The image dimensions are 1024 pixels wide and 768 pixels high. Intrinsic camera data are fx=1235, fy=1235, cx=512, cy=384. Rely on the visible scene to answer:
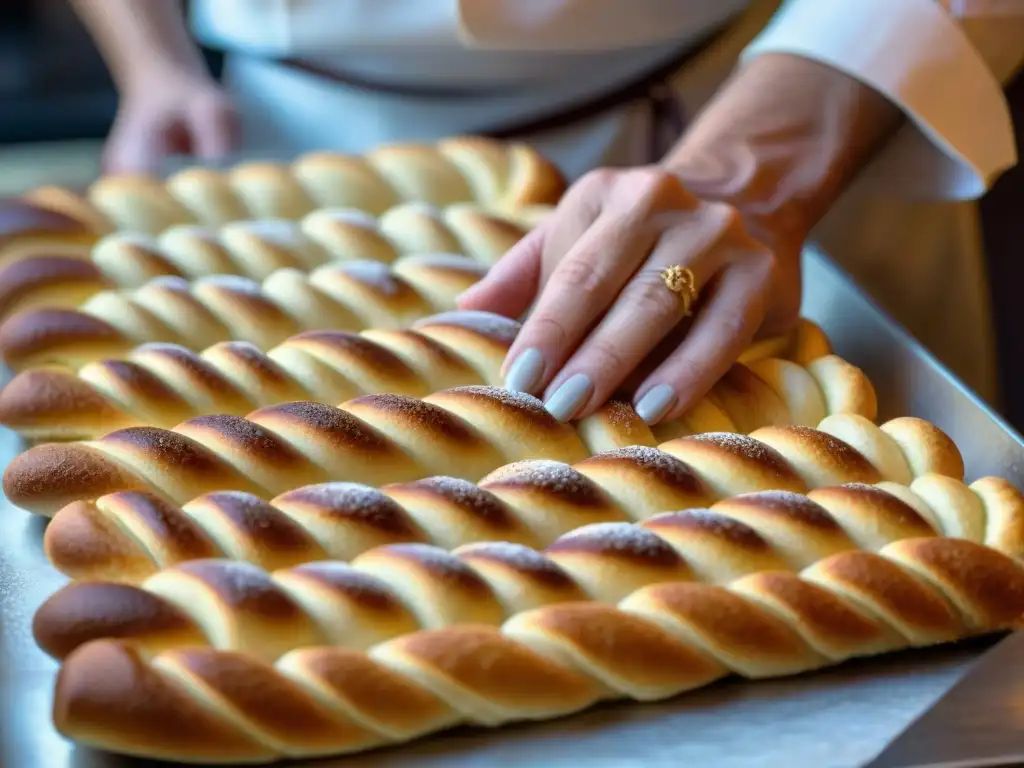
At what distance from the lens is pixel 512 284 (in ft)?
3.81

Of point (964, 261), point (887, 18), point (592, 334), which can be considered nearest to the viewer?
point (592, 334)

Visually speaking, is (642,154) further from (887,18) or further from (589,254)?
A: (589,254)

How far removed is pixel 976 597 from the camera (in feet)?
2.65

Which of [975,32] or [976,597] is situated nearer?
[976,597]

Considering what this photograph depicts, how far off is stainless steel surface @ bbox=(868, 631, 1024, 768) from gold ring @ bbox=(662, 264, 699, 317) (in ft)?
1.35

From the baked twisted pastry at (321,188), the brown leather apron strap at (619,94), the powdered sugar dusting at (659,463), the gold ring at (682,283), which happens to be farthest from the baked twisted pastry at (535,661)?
the brown leather apron strap at (619,94)

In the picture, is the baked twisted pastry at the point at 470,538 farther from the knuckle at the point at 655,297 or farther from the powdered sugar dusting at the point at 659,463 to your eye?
the knuckle at the point at 655,297

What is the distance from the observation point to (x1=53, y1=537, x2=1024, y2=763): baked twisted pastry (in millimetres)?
680

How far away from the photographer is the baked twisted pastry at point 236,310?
3.73 feet

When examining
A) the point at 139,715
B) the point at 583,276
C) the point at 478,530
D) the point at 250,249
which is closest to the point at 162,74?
the point at 250,249

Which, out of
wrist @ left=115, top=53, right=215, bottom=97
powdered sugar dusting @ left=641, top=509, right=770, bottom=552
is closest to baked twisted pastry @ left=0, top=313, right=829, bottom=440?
powdered sugar dusting @ left=641, top=509, right=770, bottom=552

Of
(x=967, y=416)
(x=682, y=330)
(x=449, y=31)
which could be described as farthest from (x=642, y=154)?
(x=967, y=416)

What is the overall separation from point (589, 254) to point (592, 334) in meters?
0.08

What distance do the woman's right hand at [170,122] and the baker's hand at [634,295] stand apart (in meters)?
0.66
